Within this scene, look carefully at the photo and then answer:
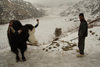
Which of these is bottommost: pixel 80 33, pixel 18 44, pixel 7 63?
pixel 7 63

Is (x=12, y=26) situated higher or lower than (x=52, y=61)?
higher

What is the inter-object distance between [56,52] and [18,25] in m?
2.68

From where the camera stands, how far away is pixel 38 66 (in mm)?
4762

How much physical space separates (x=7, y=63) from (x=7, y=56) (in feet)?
2.95

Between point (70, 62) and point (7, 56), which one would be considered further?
point (7, 56)

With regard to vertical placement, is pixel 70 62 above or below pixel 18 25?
below

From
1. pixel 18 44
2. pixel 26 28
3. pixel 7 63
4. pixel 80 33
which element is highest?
pixel 26 28

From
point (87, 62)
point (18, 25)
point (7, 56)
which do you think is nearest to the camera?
point (87, 62)

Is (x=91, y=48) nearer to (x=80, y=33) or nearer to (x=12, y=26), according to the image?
(x=80, y=33)

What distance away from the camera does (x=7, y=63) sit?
17.4 feet

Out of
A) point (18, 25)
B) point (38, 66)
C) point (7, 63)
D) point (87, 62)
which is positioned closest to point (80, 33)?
point (87, 62)

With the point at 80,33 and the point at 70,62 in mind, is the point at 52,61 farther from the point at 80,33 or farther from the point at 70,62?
the point at 80,33

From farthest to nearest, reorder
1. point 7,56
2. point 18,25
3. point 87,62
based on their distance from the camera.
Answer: point 7,56 < point 18,25 < point 87,62

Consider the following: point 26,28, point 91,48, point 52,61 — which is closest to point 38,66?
point 52,61
